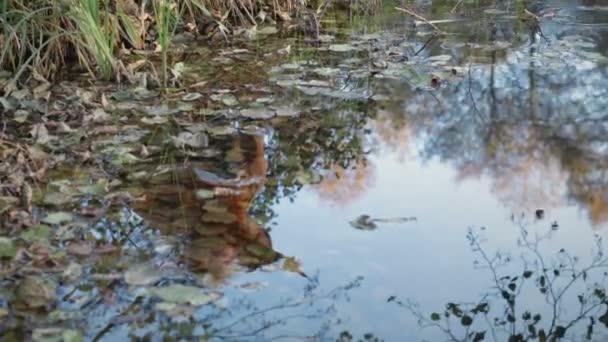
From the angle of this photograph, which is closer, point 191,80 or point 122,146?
point 122,146

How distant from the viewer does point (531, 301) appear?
7.59ft

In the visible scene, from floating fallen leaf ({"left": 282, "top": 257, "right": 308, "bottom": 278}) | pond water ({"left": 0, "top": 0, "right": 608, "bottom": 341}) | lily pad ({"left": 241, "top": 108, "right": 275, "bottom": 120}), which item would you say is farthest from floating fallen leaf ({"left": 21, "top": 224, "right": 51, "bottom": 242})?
lily pad ({"left": 241, "top": 108, "right": 275, "bottom": 120})

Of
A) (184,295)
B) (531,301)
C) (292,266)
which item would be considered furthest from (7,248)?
(531,301)

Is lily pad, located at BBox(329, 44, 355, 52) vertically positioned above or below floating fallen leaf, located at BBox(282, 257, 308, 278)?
above

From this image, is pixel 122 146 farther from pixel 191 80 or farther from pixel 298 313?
pixel 298 313

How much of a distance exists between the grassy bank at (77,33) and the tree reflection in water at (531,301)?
79.2 inches

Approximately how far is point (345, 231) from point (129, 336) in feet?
2.77

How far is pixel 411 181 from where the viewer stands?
3150 mm

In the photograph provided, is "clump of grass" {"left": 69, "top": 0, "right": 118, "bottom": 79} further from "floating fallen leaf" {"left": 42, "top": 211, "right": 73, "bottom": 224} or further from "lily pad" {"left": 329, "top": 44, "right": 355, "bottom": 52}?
"floating fallen leaf" {"left": 42, "top": 211, "right": 73, "bottom": 224}

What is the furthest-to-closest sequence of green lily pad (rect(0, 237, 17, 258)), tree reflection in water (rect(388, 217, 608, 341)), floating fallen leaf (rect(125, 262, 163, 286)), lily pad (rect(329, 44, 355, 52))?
1. lily pad (rect(329, 44, 355, 52))
2. green lily pad (rect(0, 237, 17, 258))
3. floating fallen leaf (rect(125, 262, 163, 286))
4. tree reflection in water (rect(388, 217, 608, 341))

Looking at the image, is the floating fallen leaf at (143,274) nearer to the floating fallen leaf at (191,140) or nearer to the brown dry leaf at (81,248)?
the brown dry leaf at (81,248)

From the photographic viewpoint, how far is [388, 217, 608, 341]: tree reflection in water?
218 cm

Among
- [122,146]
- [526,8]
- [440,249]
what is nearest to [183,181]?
[122,146]

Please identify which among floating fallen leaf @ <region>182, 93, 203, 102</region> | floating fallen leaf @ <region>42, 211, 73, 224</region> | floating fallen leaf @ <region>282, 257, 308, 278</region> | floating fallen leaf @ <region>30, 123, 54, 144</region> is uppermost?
floating fallen leaf @ <region>30, 123, 54, 144</region>
